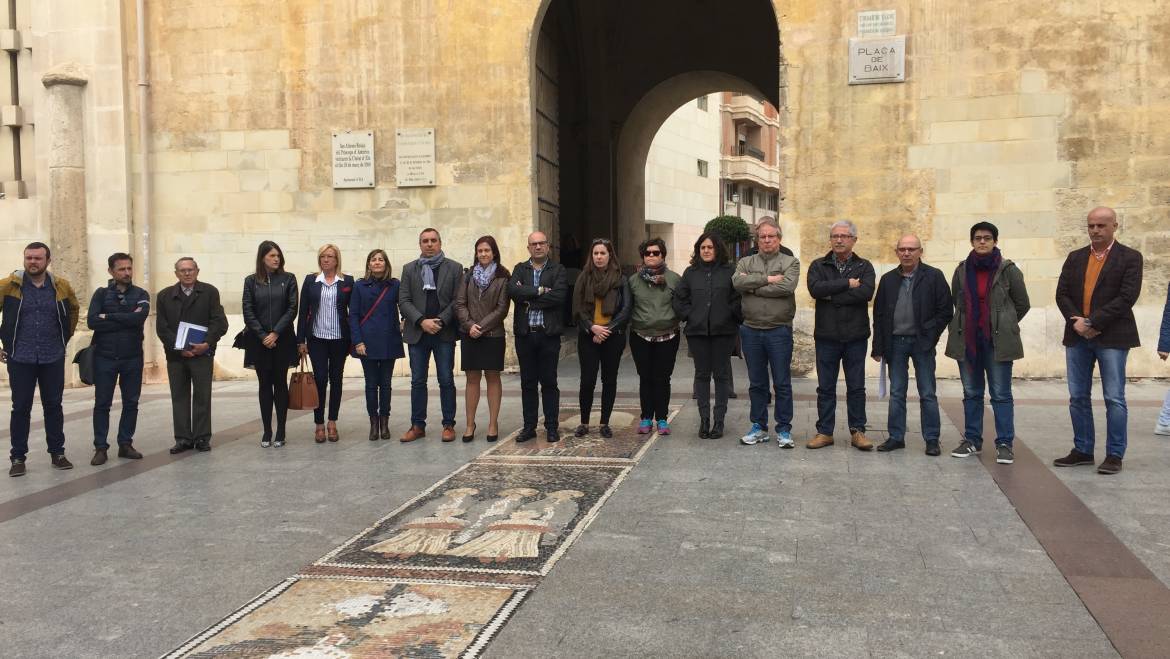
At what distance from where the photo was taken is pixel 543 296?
727 centimetres

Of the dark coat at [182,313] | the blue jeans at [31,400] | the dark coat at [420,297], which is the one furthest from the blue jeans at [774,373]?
the blue jeans at [31,400]

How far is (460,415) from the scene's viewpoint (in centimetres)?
891

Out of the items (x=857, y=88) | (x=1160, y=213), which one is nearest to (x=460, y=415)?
(x=857, y=88)

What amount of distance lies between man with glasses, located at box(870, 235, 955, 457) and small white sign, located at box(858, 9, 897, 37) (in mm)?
4814

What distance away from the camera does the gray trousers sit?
292 inches

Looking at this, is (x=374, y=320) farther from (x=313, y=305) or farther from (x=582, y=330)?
(x=582, y=330)

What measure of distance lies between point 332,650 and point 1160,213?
10207 mm

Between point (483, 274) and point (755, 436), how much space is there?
2.47 metres

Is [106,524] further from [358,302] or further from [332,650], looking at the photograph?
[358,302]

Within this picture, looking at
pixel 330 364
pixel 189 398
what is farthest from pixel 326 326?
pixel 189 398

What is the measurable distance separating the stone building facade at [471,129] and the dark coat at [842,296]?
417cm

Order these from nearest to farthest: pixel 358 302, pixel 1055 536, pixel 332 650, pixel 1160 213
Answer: pixel 332 650 → pixel 1055 536 → pixel 358 302 → pixel 1160 213

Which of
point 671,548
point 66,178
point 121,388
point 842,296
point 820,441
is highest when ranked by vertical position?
point 66,178

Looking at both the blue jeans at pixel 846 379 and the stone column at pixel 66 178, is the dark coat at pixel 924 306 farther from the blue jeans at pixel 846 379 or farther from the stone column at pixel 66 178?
the stone column at pixel 66 178
